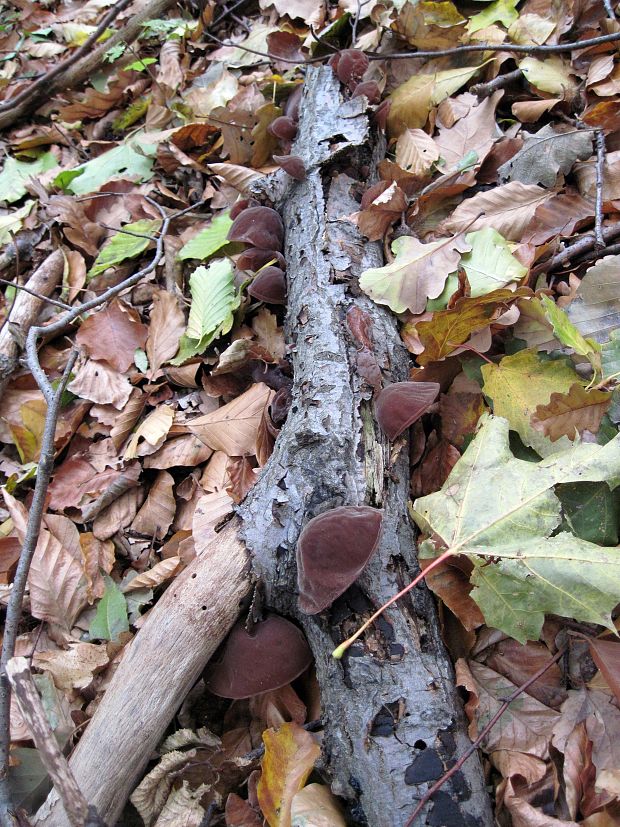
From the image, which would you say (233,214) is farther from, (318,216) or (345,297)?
(345,297)

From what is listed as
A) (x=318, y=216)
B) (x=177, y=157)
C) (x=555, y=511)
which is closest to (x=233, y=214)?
(x=318, y=216)

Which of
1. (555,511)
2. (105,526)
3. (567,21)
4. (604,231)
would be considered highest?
(567,21)

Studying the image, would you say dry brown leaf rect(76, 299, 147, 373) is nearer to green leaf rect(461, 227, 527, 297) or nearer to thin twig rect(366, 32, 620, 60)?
green leaf rect(461, 227, 527, 297)

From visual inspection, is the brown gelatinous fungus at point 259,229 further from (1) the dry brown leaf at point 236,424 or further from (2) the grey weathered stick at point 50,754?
(2) the grey weathered stick at point 50,754

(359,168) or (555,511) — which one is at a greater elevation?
(359,168)

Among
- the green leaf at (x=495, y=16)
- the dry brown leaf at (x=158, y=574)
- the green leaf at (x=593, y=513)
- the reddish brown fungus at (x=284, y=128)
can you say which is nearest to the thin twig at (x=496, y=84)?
the green leaf at (x=495, y=16)

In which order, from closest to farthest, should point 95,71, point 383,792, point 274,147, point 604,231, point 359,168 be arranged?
point 383,792
point 604,231
point 359,168
point 274,147
point 95,71

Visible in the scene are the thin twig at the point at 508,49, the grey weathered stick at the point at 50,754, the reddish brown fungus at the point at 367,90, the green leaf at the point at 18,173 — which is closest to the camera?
the grey weathered stick at the point at 50,754
